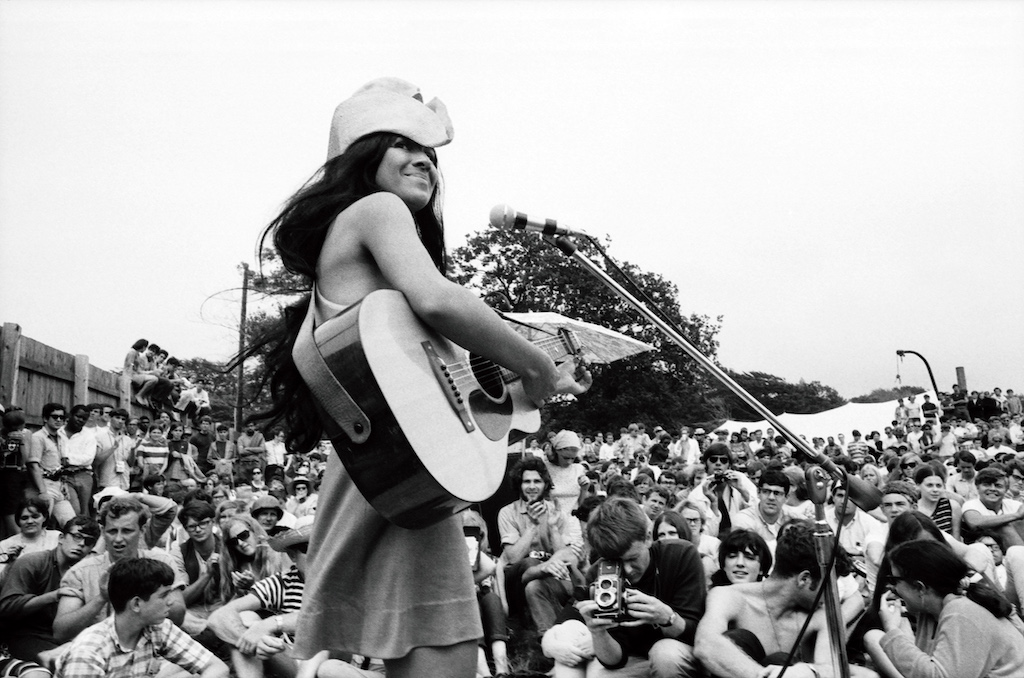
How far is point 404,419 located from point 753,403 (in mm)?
1249

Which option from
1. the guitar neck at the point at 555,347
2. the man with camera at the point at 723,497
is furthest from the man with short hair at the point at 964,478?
the guitar neck at the point at 555,347

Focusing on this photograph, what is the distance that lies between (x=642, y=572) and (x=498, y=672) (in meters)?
1.84

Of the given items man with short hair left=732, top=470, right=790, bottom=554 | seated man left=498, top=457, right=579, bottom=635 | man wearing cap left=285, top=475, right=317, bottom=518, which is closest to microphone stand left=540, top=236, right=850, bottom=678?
seated man left=498, top=457, right=579, bottom=635

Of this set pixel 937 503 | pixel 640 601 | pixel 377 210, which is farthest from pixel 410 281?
pixel 937 503

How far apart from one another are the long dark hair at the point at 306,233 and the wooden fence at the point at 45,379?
1045 centimetres

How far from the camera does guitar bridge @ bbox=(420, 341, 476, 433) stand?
2.04 m

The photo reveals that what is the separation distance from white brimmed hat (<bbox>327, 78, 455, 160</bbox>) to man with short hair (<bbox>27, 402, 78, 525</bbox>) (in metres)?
7.65

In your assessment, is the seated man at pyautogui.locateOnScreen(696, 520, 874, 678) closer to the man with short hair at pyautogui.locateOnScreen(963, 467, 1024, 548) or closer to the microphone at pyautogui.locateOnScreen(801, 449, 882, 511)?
the microphone at pyautogui.locateOnScreen(801, 449, 882, 511)

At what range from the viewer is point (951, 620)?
430cm

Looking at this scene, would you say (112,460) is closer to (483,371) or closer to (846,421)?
(483,371)

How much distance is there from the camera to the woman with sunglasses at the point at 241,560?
6.70 m

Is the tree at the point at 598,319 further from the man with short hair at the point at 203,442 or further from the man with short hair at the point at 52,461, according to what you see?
the man with short hair at the point at 52,461

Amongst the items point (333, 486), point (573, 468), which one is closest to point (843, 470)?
point (333, 486)

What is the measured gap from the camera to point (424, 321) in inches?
80.8
